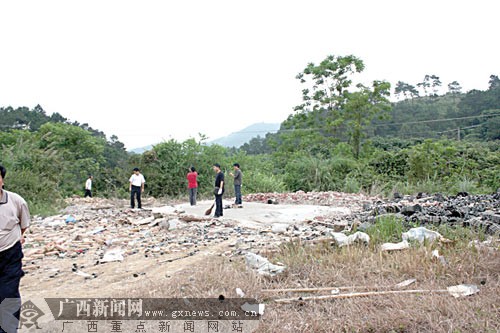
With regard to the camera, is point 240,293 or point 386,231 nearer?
point 240,293

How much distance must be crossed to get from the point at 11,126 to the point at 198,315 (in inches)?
1386

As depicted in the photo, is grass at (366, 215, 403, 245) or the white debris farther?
the white debris

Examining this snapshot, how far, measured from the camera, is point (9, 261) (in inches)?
135

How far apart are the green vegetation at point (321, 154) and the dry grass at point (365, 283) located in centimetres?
927

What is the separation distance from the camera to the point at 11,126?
32.8m

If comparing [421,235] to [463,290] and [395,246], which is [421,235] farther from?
[463,290]

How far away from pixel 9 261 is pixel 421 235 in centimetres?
491

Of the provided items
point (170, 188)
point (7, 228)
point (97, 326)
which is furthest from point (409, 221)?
point (170, 188)

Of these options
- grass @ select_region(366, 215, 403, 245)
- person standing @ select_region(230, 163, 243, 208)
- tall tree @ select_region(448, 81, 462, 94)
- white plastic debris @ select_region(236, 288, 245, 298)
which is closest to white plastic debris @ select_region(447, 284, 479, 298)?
grass @ select_region(366, 215, 403, 245)

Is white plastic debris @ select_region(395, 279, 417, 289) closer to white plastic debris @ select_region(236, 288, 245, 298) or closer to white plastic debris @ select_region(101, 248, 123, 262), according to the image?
white plastic debris @ select_region(236, 288, 245, 298)

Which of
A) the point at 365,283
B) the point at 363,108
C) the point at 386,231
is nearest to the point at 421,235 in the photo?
the point at 386,231

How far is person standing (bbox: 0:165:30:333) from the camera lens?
11.0 feet

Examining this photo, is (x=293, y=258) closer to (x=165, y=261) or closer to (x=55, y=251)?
(x=165, y=261)

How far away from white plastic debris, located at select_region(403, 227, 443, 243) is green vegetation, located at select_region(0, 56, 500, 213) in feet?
31.1
